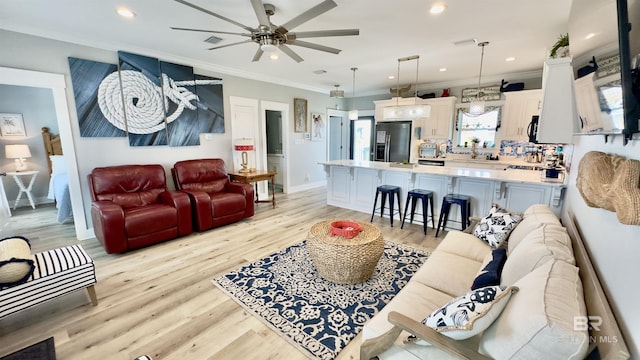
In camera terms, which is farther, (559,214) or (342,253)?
(559,214)

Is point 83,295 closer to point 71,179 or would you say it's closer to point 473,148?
point 71,179

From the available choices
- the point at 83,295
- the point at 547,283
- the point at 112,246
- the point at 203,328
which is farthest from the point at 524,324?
the point at 112,246

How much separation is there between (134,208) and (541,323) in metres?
4.11

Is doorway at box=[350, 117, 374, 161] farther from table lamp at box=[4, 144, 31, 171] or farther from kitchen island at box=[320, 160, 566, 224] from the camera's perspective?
table lamp at box=[4, 144, 31, 171]

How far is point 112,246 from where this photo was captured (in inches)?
120

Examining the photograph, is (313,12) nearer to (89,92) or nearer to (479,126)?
(89,92)

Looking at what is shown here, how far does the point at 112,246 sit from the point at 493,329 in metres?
3.70

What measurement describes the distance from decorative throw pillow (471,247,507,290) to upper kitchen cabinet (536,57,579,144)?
121 cm

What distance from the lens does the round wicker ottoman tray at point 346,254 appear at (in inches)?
91.6

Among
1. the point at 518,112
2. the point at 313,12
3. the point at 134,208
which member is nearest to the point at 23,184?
the point at 134,208

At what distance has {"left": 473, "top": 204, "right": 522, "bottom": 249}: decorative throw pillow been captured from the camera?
2281 mm

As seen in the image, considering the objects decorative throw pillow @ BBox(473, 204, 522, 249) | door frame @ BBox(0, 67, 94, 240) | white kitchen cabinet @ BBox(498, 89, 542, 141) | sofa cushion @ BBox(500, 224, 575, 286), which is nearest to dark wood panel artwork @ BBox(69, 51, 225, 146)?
door frame @ BBox(0, 67, 94, 240)

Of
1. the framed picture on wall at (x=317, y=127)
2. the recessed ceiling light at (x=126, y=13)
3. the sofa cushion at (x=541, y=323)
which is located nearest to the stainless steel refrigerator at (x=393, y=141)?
the framed picture on wall at (x=317, y=127)

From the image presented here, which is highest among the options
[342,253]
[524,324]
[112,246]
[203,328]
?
[524,324]
